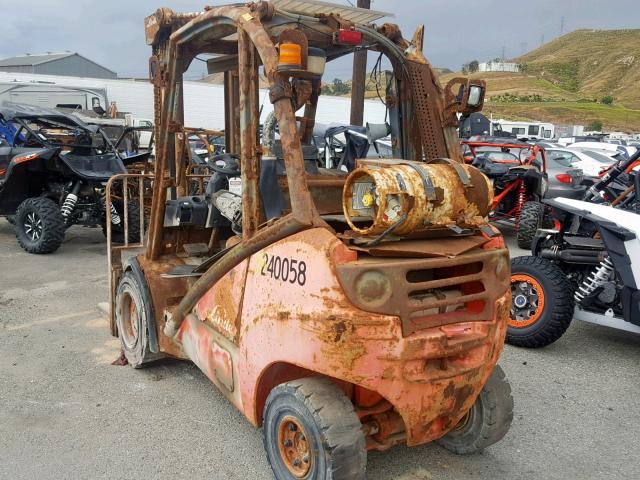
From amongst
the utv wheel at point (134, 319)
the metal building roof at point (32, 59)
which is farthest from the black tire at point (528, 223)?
the metal building roof at point (32, 59)

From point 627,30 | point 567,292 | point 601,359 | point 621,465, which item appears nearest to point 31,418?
point 621,465

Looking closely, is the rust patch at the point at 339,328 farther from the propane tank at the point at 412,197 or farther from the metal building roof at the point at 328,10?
the metal building roof at the point at 328,10

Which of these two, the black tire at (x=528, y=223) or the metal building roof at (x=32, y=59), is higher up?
the metal building roof at (x=32, y=59)

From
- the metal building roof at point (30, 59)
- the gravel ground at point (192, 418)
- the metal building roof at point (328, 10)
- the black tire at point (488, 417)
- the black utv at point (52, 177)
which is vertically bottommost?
the gravel ground at point (192, 418)

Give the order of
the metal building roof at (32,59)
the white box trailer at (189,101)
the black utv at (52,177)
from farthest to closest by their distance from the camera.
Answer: the metal building roof at (32,59)
the white box trailer at (189,101)
the black utv at (52,177)

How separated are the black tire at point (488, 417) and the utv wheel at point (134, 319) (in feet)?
7.69

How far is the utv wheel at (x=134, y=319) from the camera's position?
4.35m

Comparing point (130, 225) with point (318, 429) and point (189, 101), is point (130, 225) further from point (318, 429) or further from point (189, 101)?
point (189, 101)

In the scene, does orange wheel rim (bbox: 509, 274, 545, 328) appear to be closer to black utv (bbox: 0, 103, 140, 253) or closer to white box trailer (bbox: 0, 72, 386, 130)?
black utv (bbox: 0, 103, 140, 253)

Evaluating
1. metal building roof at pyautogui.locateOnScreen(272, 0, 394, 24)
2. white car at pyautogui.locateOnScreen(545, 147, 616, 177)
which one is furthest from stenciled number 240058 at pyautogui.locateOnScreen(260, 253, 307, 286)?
white car at pyautogui.locateOnScreen(545, 147, 616, 177)

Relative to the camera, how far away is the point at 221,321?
3.45m

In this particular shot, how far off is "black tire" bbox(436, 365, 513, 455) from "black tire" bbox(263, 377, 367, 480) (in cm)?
94

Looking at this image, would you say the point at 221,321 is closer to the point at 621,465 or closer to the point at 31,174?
the point at 621,465

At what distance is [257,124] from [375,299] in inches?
49.9
